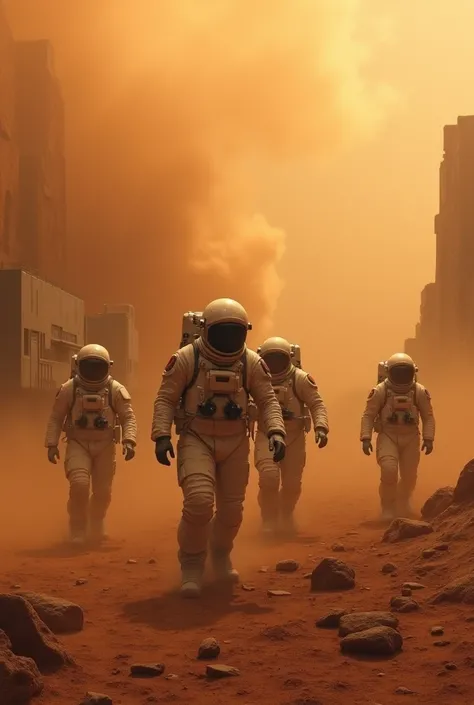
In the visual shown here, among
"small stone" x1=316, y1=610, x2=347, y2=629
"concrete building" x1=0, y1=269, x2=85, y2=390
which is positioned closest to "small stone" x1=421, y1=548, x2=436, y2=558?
"small stone" x1=316, y1=610, x2=347, y2=629

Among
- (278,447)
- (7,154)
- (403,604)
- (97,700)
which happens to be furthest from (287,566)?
(7,154)

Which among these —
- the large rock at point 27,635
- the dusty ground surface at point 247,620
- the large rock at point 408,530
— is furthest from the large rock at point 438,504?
the large rock at point 27,635

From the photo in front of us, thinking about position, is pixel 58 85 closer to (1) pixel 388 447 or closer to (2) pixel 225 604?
(1) pixel 388 447

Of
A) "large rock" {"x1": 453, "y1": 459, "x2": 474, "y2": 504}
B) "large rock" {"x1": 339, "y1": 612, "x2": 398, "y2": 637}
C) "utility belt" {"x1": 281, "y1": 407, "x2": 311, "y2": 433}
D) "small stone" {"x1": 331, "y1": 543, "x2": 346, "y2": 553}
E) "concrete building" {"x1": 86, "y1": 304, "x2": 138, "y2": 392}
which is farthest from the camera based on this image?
"concrete building" {"x1": 86, "y1": 304, "x2": 138, "y2": 392}

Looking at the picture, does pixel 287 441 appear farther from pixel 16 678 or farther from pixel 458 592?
pixel 16 678

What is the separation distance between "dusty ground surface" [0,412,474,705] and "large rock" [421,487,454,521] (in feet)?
1.89

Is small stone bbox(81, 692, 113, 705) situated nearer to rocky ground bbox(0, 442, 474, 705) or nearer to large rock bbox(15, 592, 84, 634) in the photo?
rocky ground bbox(0, 442, 474, 705)

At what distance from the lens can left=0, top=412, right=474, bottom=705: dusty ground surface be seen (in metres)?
4.07

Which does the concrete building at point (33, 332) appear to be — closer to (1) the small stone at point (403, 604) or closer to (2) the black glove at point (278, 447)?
(2) the black glove at point (278, 447)

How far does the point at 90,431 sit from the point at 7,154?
135 feet

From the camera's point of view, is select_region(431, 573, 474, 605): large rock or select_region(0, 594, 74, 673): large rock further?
select_region(431, 573, 474, 605): large rock

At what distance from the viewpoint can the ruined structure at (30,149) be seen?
49469mm

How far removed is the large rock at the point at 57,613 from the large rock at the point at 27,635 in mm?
814

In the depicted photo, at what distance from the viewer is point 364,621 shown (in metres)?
4.90
